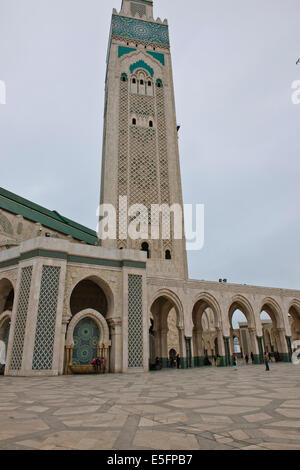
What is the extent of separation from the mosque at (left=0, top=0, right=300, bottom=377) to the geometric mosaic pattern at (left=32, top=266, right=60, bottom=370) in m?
0.03

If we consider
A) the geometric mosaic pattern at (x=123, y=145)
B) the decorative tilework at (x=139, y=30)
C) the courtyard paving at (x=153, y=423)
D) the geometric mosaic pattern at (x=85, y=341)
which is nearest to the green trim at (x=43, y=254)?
the geometric mosaic pattern at (x=85, y=341)

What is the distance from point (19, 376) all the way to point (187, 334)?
7.44m

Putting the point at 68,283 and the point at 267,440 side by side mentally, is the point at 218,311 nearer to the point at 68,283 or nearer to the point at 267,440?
the point at 68,283

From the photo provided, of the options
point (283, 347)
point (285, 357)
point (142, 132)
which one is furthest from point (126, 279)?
point (142, 132)

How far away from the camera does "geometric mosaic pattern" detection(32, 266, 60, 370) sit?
32.5 ft

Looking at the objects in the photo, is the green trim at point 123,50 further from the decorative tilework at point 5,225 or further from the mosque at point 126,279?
the decorative tilework at point 5,225

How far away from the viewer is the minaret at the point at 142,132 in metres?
17.0

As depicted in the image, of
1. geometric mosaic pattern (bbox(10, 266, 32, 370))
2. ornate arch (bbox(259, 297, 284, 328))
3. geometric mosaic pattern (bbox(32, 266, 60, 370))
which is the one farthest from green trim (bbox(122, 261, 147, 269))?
ornate arch (bbox(259, 297, 284, 328))

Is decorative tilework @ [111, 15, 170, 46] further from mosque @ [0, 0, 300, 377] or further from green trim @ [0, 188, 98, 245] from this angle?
green trim @ [0, 188, 98, 245]

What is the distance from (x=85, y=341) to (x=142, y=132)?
13.6m

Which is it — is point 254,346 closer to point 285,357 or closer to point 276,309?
point 285,357

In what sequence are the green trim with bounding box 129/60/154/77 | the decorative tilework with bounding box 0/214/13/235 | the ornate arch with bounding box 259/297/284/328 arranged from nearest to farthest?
the decorative tilework with bounding box 0/214/13/235, the ornate arch with bounding box 259/297/284/328, the green trim with bounding box 129/60/154/77
